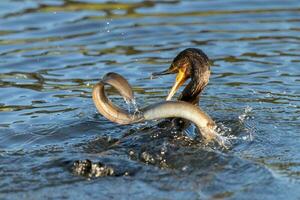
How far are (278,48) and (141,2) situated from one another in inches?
116

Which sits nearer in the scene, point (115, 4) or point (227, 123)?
point (227, 123)

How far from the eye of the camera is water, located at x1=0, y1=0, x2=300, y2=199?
7617mm

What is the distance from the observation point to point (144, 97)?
1040 centimetres

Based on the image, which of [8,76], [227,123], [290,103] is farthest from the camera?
[8,76]

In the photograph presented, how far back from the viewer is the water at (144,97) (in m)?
7.62

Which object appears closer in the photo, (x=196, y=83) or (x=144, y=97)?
(x=196, y=83)

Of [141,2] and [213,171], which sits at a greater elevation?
[141,2]

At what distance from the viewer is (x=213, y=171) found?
7.77 meters

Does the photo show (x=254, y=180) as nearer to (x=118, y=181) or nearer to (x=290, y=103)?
(x=118, y=181)

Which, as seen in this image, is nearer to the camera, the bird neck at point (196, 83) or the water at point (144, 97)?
the water at point (144, 97)

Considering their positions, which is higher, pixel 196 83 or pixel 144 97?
pixel 196 83

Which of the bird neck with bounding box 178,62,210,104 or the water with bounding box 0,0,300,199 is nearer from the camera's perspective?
the water with bounding box 0,0,300,199

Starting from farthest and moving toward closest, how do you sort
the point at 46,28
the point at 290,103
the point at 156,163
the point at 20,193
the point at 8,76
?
the point at 46,28 → the point at 8,76 → the point at 290,103 → the point at 156,163 → the point at 20,193

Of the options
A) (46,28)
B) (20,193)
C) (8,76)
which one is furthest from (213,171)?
(46,28)
